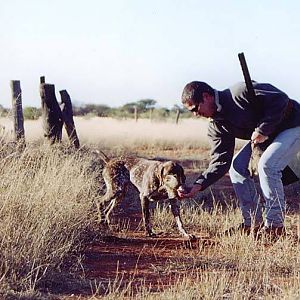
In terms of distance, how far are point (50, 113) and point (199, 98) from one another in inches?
208

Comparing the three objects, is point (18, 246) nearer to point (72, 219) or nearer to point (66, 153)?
point (72, 219)

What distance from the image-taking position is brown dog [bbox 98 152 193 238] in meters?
8.44

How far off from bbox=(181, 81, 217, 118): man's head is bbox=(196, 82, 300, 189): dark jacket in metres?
0.20

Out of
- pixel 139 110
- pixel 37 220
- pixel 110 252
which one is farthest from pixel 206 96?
pixel 139 110

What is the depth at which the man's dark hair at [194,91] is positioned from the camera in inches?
277

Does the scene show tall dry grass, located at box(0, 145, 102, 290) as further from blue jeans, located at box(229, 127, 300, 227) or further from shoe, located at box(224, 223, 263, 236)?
blue jeans, located at box(229, 127, 300, 227)

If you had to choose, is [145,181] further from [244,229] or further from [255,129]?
[255,129]

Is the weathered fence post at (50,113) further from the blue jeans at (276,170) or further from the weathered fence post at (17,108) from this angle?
the blue jeans at (276,170)

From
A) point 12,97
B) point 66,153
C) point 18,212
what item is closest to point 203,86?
point 18,212

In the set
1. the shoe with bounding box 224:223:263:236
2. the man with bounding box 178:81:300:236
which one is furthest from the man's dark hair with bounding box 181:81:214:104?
the shoe with bounding box 224:223:263:236

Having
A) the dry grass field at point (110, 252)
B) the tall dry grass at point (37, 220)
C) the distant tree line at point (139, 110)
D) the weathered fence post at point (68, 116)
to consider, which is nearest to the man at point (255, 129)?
the dry grass field at point (110, 252)

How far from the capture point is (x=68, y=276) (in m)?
6.22

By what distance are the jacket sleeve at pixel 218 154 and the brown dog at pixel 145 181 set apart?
1.63ft

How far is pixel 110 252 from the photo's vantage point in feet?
24.9
